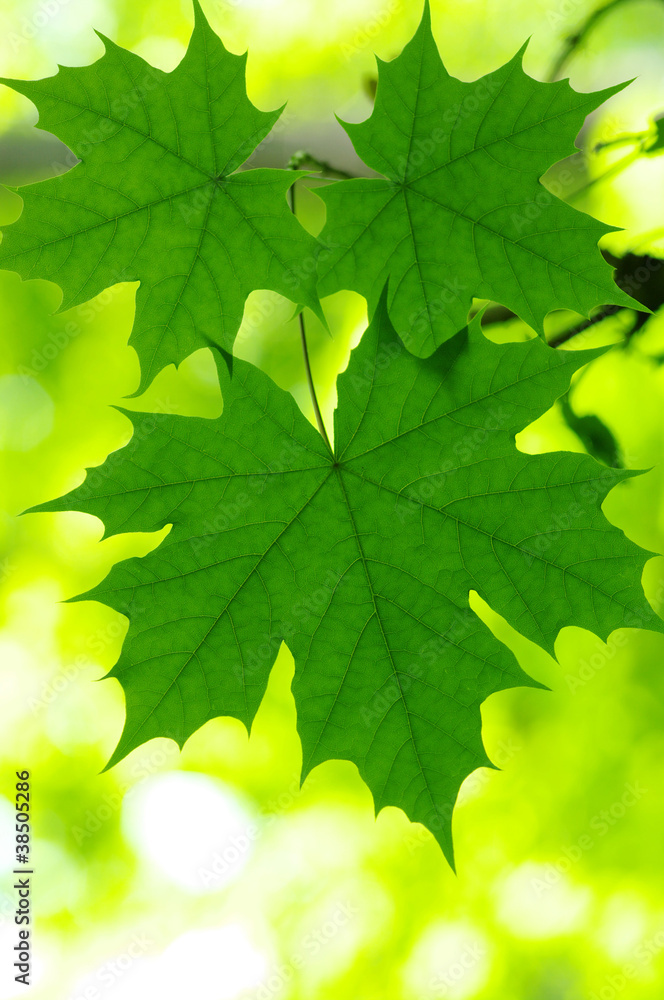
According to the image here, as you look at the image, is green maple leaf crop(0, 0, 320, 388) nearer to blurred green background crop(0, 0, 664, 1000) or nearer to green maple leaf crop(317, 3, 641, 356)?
green maple leaf crop(317, 3, 641, 356)

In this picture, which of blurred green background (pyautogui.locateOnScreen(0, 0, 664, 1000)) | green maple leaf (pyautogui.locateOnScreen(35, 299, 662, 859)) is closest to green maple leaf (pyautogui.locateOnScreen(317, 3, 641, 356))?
green maple leaf (pyautogui.locateOnScreen(35, 299, 662, 859))

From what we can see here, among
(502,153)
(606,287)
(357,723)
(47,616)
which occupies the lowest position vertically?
(357,723)

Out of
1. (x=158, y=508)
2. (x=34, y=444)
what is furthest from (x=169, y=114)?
(x=34, y=444)

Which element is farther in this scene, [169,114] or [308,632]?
[308,632]

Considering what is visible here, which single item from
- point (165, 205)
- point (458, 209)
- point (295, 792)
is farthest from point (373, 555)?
point (295, 792)

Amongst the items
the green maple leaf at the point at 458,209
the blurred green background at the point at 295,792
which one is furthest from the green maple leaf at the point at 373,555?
the blurred green background at the point at 295,792

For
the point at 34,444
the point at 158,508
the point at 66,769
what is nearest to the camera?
the point at 158,508

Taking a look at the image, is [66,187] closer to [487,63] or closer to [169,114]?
[169,114]

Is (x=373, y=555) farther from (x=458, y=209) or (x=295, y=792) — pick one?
(x=295, y=792)

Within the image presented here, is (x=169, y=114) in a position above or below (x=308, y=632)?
above
